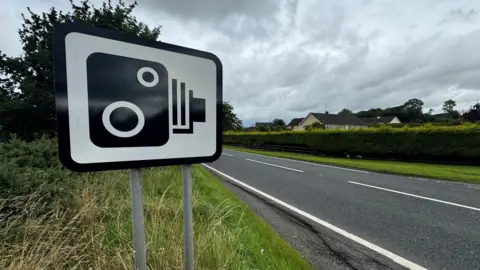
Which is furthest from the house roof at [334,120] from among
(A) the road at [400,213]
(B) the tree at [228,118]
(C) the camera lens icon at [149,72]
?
(C) the camera lens icon at [149,72]

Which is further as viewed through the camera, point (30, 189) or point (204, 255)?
point (30, 189)

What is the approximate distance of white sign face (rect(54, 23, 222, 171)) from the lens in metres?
0.94

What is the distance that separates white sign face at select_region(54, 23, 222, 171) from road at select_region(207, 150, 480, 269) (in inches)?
125

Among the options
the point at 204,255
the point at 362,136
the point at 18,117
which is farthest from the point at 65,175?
the point at 362,136

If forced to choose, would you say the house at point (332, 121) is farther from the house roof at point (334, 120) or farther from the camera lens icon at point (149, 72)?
the camera lens icon at point (149, 72)

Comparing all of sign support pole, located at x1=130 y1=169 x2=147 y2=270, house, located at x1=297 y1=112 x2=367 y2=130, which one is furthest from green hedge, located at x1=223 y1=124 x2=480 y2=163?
house, located at x1=297 y1=112 x2=367 y2=130

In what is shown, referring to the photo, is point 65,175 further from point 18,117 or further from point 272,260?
point 18,117

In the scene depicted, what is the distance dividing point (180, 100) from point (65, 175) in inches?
135

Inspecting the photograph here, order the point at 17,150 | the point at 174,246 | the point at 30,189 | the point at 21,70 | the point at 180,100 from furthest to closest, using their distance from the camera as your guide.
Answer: the point at 21,70, the point at 17,150, the point at 30,189, the point at 174,246, the point at 180,100

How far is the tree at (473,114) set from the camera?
2109 cm

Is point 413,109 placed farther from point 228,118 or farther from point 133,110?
point 133,110

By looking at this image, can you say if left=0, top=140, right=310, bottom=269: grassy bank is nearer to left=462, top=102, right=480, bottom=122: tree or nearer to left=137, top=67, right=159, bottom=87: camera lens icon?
left=137, top=67, right=159, bottom=87: camera lens icon

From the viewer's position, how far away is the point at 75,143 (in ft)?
3.13

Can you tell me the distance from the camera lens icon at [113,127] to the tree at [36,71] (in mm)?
9066
